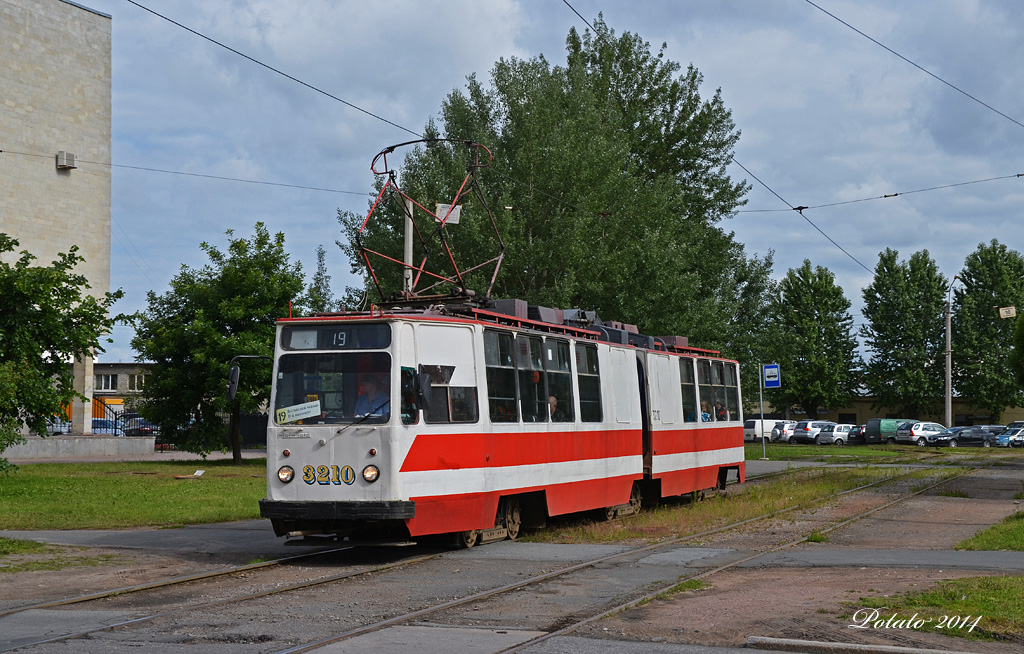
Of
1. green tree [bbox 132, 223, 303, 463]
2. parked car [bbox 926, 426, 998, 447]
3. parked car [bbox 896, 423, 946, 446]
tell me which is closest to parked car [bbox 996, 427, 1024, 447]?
parked car [bbox 926, 426, 998, 447]

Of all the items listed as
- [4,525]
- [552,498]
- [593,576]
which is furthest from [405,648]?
[4,525]

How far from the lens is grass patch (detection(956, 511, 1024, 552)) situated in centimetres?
1355

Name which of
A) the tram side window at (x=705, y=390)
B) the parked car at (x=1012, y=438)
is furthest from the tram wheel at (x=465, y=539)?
the parked car at (x=1012, y=438)

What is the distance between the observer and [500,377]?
14758 mm

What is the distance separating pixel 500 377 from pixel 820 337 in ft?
233

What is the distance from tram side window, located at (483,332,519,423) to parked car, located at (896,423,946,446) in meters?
53.4

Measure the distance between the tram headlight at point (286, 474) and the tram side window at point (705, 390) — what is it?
1102 centimetres

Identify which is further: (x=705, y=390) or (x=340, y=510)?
(x=705, y=390)

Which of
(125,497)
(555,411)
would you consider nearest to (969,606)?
(555,411)

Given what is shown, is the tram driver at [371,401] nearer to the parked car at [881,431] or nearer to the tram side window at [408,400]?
the tram side window at [408,400]

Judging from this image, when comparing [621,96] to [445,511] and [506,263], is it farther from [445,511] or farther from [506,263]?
[445,511]

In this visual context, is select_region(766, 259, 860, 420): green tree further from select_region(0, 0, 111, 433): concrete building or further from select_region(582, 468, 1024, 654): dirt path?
select_region(582, 468, 1024, 654): dirt path

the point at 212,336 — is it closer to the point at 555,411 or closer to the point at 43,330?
the point at 43,330

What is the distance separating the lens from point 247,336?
3366 cm
